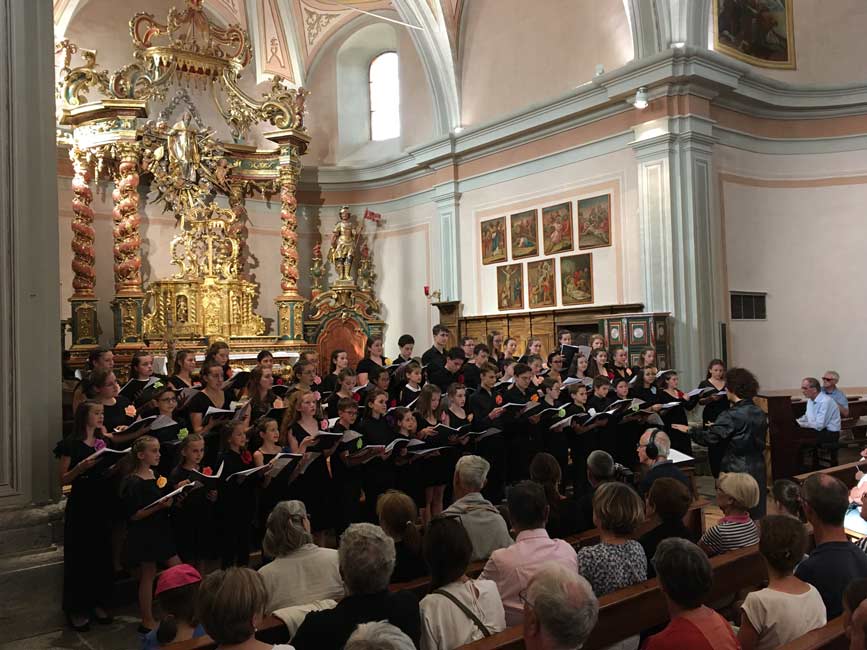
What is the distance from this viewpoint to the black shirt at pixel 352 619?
2.65m

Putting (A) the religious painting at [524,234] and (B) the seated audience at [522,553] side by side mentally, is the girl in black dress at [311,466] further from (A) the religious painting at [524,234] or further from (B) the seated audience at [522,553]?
(A) the religious painting at [524,234]

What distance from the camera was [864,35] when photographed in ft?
44.2

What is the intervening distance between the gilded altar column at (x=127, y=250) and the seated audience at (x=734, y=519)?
1095 cm

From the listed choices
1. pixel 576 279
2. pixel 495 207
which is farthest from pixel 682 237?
pixel 495 207

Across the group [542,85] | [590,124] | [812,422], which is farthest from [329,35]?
[812,422]

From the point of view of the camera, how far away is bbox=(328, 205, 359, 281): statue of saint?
1712 centimetres

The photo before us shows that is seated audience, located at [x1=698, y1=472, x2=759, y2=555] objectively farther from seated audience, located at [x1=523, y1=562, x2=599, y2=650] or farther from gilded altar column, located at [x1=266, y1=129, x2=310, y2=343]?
gilded altar column, located at [x1=266, y1=129, x2=310, y2=343]

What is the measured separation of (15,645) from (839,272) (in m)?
13.3

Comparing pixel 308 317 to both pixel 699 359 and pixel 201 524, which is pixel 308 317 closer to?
pixel 699 359

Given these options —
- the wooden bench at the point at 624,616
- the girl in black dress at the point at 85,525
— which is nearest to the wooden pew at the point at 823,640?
the wooden bench at the point at 624,616

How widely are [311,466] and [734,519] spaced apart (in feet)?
10.3

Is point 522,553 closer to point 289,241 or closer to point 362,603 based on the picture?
point 362,603

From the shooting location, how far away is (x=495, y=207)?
1502 centimetres

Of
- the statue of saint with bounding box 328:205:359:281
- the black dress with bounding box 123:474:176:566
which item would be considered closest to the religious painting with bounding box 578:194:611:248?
the statue of saint with bounding box 328:205:359:281
